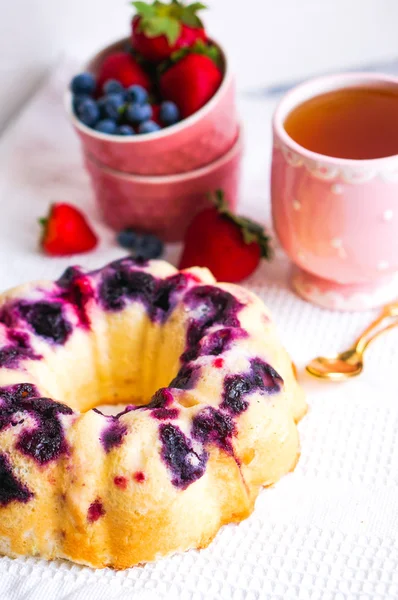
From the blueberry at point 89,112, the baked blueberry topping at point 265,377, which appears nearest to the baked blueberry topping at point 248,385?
the baked blueberry topping at point 265,377

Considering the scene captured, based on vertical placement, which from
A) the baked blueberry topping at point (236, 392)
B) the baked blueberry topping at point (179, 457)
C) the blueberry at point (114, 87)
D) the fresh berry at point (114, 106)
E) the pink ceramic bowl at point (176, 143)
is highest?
the blueberry at point (114, 87)

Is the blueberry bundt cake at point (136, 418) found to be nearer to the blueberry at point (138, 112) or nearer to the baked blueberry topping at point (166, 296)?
the baked blueberry topping at point (166, 296)

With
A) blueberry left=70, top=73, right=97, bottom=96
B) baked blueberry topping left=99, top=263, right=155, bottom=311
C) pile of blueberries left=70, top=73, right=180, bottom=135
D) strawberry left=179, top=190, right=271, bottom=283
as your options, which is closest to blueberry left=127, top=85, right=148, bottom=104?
pile of blueberries left=70, top=73, right=180, bottom=135

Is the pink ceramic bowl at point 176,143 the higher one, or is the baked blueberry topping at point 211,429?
the pink ceramic bowl at point 176,143

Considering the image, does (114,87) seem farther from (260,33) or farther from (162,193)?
(260,33)

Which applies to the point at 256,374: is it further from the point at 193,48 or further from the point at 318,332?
the point at 193,48

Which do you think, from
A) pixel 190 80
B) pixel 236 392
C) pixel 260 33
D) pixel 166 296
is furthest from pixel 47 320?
pixel 260 33
